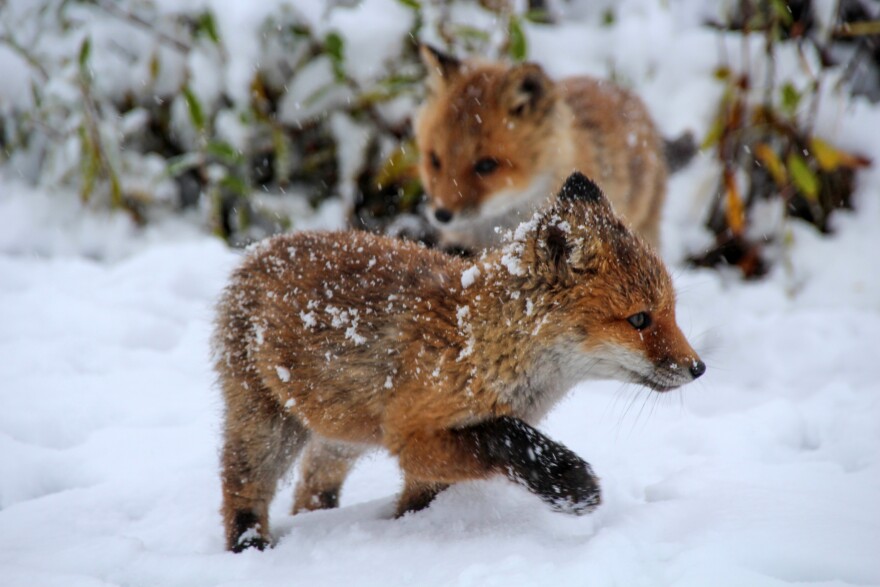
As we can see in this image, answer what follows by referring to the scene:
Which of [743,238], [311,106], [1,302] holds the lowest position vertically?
[1,302]

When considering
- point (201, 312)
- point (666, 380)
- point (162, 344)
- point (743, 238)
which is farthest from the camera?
point (743, 238)

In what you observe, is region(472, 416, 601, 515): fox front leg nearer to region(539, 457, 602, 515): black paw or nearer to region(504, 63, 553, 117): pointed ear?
region(539, 457, 602, 515): black paw

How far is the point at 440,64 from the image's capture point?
5.49m

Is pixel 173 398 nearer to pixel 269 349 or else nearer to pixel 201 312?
pixel 201 312

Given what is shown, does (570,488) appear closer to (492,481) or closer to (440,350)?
(492,481)

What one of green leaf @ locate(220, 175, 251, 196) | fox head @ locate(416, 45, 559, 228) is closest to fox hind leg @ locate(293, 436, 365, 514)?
fox head @ locate(416, 45, 559, 228)

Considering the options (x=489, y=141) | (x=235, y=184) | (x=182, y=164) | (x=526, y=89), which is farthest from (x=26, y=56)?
(x=526, y=89)

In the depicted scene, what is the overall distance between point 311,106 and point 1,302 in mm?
2817

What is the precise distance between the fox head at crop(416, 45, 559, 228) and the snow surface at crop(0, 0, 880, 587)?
1.50 meters

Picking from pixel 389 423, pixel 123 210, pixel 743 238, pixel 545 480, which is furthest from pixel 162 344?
pixel 743 238

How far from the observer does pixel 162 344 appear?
5090 mm

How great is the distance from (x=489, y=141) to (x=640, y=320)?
9.27 feet

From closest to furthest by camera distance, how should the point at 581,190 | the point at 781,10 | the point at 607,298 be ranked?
the point at 607,298 < the point at 581,190 < the point at 781,10

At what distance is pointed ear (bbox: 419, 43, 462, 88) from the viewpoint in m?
5.47
